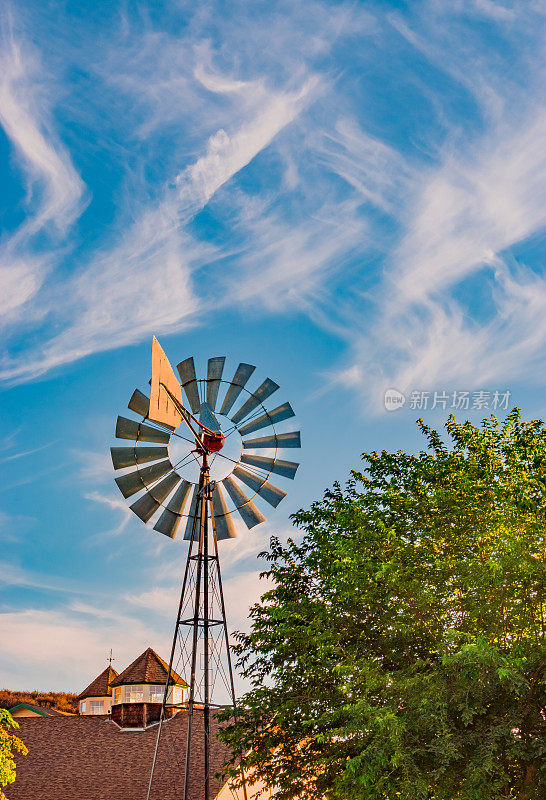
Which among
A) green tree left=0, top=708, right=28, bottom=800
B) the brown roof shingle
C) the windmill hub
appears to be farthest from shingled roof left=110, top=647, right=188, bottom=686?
the windmill hub

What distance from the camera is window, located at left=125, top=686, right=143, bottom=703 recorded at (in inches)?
1280

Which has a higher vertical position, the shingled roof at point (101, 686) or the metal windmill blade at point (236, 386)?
the metal windmill blade at point (236, 386)

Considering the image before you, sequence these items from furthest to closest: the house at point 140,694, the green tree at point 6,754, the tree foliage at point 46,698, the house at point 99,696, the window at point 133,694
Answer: the tree foliage at point 46,698
the house at point 99,696
the window at point 133,694
the house at point 140,694
the green tree at point 6,754

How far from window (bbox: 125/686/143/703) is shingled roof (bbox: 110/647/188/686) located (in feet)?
0.99

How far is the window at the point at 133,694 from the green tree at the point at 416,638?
13.1 m

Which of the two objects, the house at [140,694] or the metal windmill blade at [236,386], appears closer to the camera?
the metal windmill blade at [236,386]

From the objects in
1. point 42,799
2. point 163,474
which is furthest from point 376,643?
point 42,799

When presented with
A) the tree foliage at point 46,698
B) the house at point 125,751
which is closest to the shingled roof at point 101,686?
the house at point 125,751

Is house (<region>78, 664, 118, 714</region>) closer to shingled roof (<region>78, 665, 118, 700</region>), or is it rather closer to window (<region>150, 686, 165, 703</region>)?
shingled roof (<region>78, 665, 118, 700</region>)

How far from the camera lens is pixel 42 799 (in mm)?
25594

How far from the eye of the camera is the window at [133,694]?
3250cm

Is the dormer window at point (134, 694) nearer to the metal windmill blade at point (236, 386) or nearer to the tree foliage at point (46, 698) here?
the metal windmill blade at point (236, 386)

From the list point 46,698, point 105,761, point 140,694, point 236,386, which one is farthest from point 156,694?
point 46,698

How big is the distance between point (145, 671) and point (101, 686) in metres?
7.58
